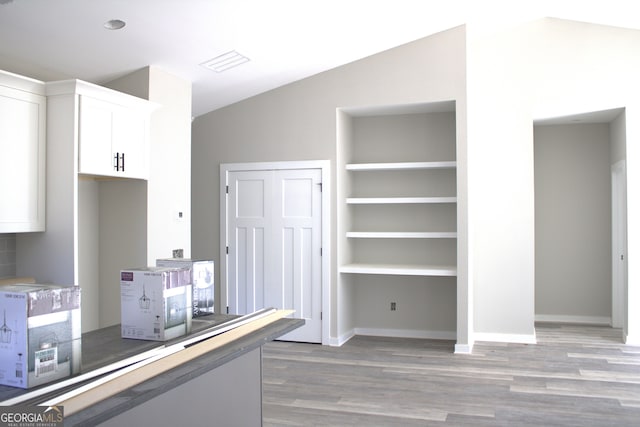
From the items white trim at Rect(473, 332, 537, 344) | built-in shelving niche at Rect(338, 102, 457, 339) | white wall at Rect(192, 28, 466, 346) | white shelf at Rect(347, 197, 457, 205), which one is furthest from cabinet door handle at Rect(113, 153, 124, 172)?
white trim at Rect(473, 332, 537, 344)

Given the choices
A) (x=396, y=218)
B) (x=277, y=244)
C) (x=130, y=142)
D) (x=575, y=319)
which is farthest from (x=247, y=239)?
(x=575, y=319)

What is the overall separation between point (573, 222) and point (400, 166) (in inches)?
113

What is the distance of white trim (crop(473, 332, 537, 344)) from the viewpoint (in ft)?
21.4

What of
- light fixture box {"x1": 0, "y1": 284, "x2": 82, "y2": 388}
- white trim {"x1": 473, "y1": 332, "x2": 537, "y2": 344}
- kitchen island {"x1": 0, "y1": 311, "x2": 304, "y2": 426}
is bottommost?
white trim {"x1": 473, "y1": 332, "x2": 537, "y2": 344}

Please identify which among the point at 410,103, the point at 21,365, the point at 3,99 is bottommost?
the point at 21,365

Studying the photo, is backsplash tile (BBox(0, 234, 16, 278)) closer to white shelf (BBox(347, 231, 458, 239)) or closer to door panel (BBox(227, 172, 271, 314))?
door panel (BBox(227, 172, 271, 314))

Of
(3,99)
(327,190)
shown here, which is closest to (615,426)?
(327,190)

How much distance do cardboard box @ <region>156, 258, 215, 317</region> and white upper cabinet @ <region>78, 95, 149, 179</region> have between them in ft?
5.57

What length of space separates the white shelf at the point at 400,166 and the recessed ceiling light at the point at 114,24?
304 cm

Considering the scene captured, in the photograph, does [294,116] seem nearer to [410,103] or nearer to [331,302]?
[410,103]

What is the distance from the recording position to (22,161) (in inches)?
161

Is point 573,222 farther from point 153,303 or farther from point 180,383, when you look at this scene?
point 180,383

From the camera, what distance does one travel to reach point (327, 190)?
6.46 m

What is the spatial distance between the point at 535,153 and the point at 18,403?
289 inches
